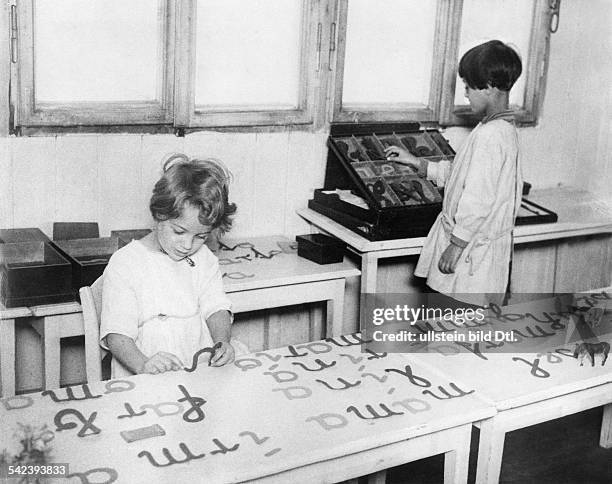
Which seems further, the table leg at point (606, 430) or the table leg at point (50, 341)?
the table leg at point (606, 430)

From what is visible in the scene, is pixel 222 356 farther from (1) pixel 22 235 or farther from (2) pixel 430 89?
(2) pixel 430 89

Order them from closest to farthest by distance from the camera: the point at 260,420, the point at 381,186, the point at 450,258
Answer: the point at 260,420 < the point at 450,258 < the point at 381,186

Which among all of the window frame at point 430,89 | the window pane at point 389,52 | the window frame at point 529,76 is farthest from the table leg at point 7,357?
the window frame at point 529,76

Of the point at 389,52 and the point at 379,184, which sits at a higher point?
the point at 389,52

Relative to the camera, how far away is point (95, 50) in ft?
9.97

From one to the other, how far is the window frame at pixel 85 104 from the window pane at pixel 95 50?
0.03 metres

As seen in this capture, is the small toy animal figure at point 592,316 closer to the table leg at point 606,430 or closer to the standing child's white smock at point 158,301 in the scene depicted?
the table leg at point 606,430

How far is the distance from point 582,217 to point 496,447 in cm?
241

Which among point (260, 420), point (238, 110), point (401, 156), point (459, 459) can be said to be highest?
point (238, 110)

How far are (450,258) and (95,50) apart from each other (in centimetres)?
156

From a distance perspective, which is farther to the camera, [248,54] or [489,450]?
[248,54]

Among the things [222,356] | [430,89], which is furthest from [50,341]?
[430,89]

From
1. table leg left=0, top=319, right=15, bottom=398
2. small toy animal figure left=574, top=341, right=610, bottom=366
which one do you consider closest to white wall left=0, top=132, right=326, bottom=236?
table leg left=0, top=319, right=15, bottom=398

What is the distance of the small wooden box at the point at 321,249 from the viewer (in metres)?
3.25
